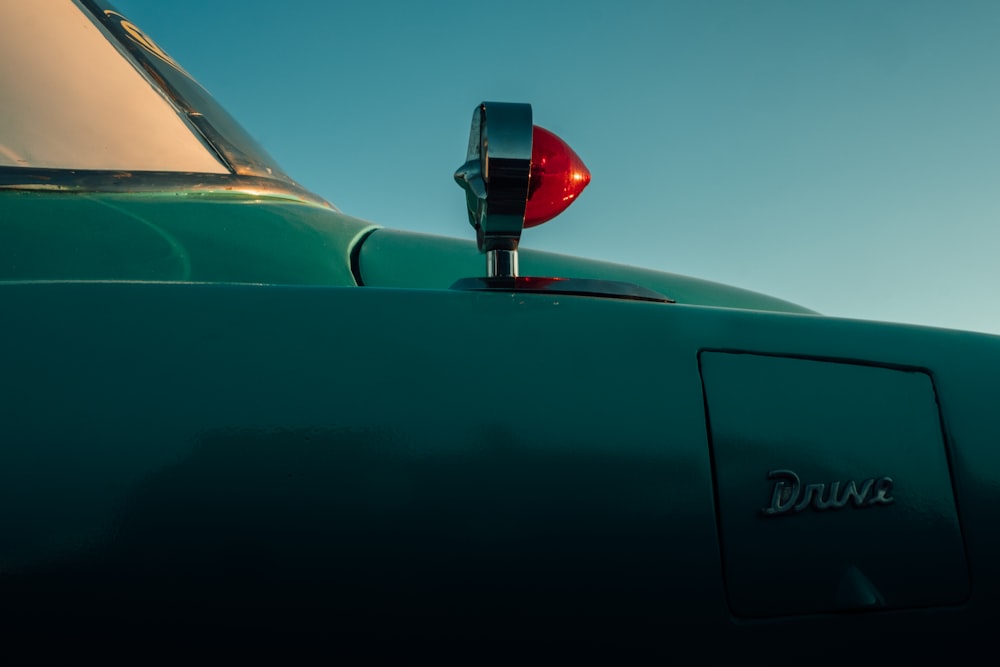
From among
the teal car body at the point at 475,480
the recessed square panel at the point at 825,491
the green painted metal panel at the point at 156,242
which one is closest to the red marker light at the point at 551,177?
the teal car body at the point at 475,480

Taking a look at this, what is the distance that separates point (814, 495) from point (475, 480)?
36cm

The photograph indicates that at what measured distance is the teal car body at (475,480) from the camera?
0.76 metres

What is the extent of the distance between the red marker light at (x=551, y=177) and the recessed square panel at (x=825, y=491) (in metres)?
0.33

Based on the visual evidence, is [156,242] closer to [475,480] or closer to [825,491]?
[475,480]

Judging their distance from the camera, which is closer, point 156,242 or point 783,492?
point 783,492

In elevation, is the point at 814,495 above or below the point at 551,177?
below

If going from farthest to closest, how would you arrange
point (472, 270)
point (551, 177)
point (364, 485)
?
point (472, 270) → point (551, 177) → point (364, 485)

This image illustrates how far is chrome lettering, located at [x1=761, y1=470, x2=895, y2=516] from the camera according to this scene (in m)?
0.83

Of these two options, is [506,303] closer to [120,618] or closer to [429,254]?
[120,618]

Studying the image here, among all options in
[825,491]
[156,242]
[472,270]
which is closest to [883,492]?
[825,491]

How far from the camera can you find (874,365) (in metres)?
0.92

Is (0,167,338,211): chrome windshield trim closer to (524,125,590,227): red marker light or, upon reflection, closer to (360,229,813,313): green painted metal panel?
(360,229,813,313): green painted metal panel

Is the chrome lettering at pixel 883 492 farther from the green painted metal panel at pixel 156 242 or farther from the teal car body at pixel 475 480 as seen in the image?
the green painted metal panel at pixel 156 242

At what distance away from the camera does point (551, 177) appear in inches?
42.5
